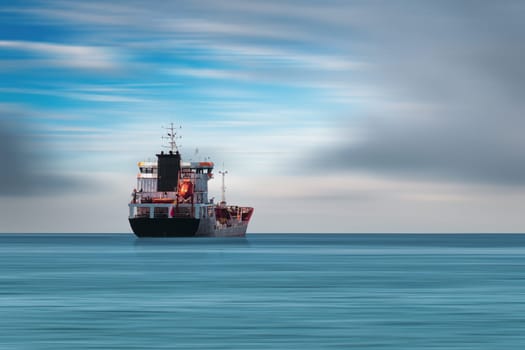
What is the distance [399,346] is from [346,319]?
9076mm

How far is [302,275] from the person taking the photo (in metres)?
86.4

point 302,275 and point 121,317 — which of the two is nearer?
point 121,317

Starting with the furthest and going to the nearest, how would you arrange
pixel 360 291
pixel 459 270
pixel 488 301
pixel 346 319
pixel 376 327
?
1. pixel 459 270
2. pixel 360 291
3. pixel 488 301
4. pixel 346 319
5. pixel 376 327

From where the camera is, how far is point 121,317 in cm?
4966

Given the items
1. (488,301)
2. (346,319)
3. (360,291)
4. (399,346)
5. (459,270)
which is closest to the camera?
(399,346)

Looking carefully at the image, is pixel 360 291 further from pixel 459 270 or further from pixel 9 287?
pixel 459 270

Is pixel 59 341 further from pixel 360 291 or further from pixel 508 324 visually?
pixel 360 291

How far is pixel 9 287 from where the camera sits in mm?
69500

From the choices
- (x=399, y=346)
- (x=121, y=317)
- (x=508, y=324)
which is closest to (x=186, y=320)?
(x=121, y=317)

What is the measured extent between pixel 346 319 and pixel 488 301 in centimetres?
1405

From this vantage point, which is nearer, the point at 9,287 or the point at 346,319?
the point at 346,319

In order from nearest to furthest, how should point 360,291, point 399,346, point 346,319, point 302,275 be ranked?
point 399,346 < point 346,319 < point 360,291 < point 302,275

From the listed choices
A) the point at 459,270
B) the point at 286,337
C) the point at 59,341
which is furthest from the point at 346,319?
the point at 459,270

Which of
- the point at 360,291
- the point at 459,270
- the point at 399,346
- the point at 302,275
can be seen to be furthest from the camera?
the point at 459,270
